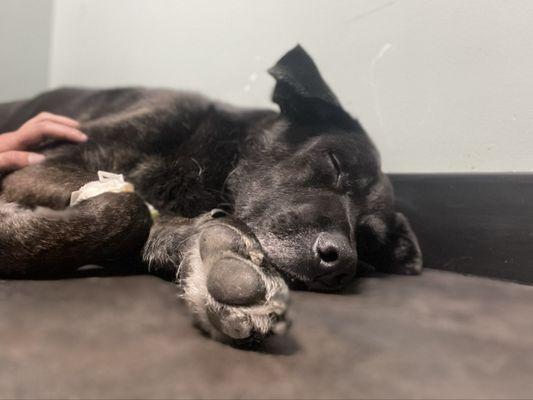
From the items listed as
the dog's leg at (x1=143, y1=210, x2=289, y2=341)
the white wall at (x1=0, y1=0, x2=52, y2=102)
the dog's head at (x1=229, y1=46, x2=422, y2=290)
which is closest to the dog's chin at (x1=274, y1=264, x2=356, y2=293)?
the dog's head at (x1=229, y1=46, x2=422, y2=290)

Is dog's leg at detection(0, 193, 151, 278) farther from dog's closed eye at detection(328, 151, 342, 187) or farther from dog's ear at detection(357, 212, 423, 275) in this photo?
dog's ear at detection(357, 212, 423, 275)

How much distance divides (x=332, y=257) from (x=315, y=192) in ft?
1.08

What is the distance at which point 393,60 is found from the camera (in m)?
2.22

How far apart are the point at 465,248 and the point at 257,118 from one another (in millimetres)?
1035

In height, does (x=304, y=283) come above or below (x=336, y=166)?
below

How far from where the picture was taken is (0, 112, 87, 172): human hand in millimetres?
1628

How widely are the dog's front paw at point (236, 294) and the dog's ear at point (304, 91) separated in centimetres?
89

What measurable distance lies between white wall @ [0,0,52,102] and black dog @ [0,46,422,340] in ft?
5.03

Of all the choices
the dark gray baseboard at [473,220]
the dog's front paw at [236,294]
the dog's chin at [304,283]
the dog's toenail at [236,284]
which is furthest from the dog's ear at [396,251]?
the dog's toenail at [236,284]

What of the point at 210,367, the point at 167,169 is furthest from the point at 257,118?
the point at 210,367

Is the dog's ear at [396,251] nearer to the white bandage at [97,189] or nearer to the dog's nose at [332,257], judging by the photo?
the dog's nose at [332,257]

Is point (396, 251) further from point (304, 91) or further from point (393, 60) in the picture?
point (393, 60)

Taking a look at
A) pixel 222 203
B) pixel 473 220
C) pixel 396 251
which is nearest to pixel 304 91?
pixel 222 203

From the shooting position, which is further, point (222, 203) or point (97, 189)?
point (222, 203)
